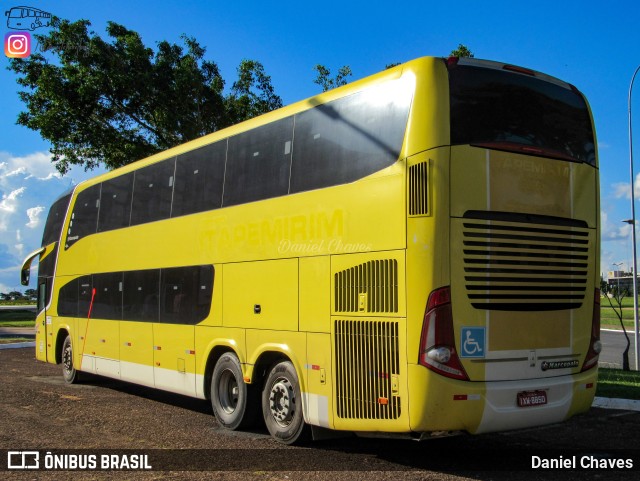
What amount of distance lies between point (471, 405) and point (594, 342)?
80.9 inches

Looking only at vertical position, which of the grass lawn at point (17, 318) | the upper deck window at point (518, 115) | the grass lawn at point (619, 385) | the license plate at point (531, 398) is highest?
the upper deck window at point (518, 115)

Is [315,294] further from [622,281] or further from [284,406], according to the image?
[622,281]

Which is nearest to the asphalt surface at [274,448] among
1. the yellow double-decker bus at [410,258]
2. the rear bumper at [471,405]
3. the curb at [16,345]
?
the yellow double-decker bus at [410,258]

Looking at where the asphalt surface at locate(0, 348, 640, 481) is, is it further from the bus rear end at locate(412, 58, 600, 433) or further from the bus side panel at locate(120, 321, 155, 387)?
the bus rear end at locate(412, 58, 600, 433)

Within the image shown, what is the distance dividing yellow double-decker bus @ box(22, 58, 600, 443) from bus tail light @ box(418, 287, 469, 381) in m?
0.01

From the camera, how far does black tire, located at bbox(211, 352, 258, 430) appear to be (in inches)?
344

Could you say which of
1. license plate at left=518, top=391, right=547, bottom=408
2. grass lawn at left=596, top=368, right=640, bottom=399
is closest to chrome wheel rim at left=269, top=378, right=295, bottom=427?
license plate at left=518, top=391, right=547, bottom=408

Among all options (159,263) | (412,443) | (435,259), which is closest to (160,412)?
(159,263)

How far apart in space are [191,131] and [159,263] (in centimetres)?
1168

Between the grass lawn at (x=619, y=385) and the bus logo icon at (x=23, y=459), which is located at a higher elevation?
the grass lawn at (x=619, y=385)

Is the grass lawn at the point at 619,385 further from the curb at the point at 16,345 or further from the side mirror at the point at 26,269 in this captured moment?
the curb at the point at 16,345

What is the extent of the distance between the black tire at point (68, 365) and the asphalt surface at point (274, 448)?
336 centimetres

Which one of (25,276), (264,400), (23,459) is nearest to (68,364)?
(25,276)

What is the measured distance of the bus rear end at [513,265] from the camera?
20.7 ft
